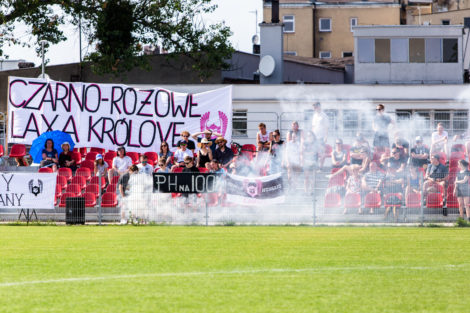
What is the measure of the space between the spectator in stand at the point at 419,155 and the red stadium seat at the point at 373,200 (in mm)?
2026

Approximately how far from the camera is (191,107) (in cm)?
2683

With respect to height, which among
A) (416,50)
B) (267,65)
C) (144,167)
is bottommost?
(144,167)

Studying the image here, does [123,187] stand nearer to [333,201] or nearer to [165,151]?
[165,151]

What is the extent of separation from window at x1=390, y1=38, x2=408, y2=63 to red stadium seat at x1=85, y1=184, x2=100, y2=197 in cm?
2714

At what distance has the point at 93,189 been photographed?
72.4 ft

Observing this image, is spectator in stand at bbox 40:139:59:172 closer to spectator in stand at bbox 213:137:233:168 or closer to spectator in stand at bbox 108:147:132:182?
spectator in stand at bbox 108:147:132:182

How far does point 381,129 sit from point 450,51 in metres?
22.5

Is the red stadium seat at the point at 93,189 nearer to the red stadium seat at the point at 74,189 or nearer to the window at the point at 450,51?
the red stadium seat at the point at 74,189

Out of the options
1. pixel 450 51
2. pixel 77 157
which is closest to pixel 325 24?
pixel 450 51

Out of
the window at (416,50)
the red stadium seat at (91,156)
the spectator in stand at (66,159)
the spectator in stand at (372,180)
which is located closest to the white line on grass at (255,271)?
the spectator in stand at (372,180)

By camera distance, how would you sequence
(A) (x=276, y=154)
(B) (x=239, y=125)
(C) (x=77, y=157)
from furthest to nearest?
(B) (x=239, y=125), (C) (x=77, y=157), (A) (x=276, y=154)

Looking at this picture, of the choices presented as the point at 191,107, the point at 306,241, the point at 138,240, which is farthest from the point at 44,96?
the point at 306,241

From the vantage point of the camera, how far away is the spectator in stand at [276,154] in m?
22.9

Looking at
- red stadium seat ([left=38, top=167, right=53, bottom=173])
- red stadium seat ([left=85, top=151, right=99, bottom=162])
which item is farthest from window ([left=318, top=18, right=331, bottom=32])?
red stadium seat ([left=38, top=167, right=53, bottom=173])
